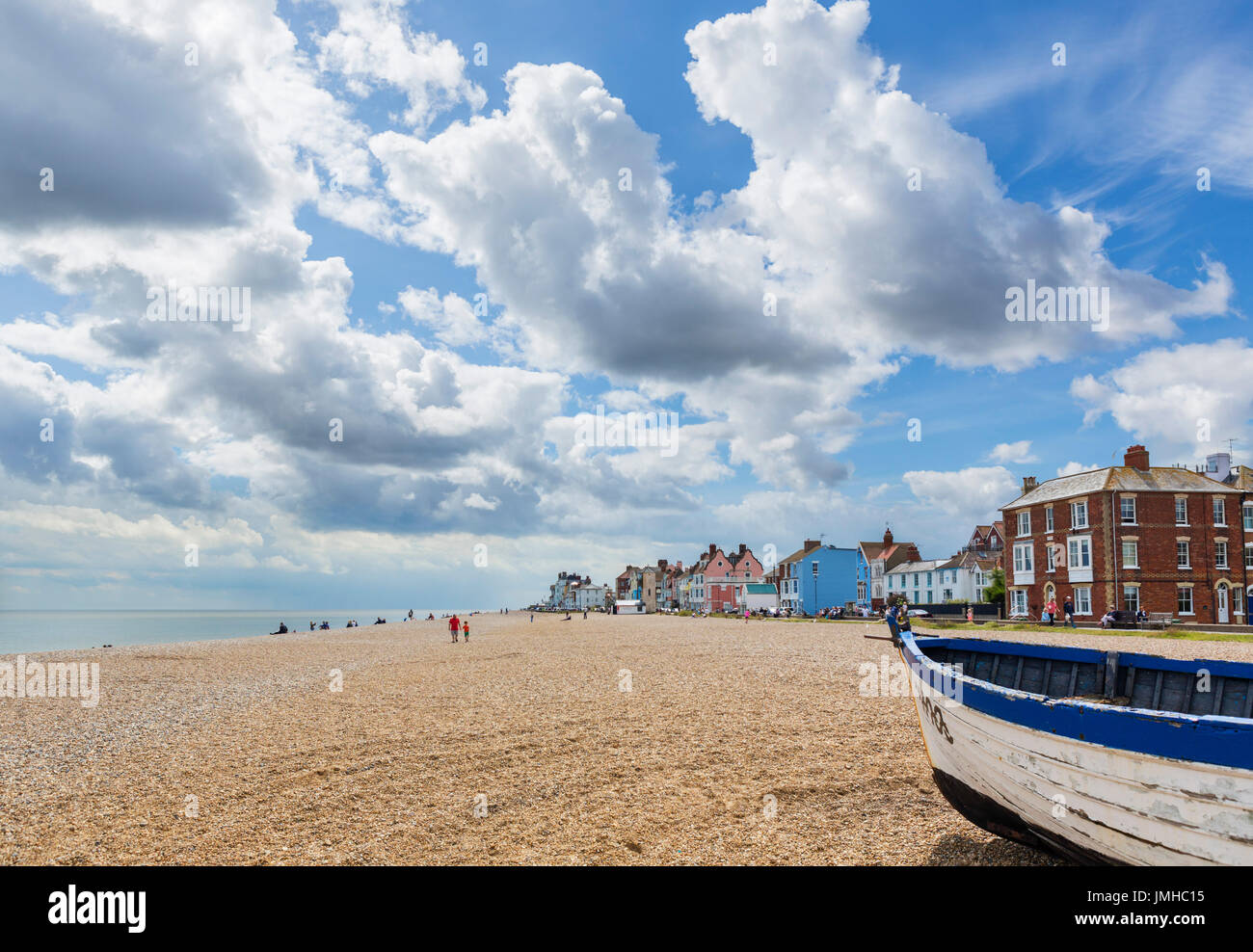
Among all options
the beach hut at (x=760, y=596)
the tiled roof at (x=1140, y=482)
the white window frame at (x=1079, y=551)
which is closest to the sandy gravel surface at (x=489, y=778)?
the white window frame at (x=1079, y=551)

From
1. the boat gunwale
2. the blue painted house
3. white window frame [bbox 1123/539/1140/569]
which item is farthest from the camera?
the blue painted house

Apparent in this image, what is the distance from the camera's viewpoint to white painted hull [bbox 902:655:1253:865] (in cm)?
495

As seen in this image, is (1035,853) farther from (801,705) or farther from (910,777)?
(801,705)

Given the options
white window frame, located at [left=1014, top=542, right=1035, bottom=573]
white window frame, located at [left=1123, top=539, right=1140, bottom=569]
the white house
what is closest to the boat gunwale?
white window frame, located at [left=1123, top=539, right=1140, bottom=569]

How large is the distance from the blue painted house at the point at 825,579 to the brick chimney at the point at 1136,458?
57.3 m

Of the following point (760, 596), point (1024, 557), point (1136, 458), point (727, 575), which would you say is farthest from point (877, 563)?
point (1136, 458)

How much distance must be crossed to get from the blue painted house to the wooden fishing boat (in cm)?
9996

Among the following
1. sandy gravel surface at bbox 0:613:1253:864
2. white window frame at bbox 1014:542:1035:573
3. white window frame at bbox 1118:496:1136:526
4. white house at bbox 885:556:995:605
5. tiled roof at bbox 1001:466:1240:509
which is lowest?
white house at bbox 885:556:995:605

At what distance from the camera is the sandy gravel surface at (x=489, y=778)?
8.36m

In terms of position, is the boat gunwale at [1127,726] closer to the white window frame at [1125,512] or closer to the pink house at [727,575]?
the white window frame at [1125,512]

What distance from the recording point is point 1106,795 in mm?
5668

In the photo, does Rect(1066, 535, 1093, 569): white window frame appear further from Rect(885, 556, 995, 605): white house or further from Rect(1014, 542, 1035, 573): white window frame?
Rect(885, 556, 995, 605): white house

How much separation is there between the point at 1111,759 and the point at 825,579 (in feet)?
345

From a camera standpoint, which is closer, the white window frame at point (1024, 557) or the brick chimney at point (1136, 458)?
the brick chimney at point (1136, 458)
